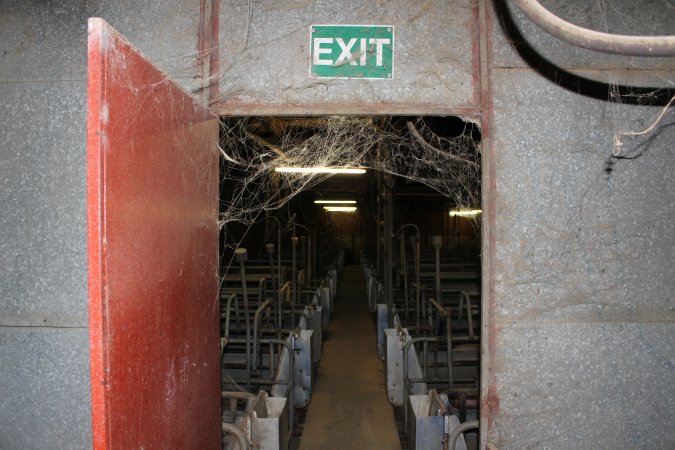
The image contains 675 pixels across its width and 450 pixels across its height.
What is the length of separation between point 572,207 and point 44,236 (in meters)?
2.35

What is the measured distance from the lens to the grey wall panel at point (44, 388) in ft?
6.38

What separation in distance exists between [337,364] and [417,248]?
7.97 ft

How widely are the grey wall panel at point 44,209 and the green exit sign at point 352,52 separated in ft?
3.51

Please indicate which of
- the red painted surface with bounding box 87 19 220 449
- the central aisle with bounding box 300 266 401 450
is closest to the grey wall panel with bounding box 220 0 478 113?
the red painted surface with bounding box 87 19 220 449

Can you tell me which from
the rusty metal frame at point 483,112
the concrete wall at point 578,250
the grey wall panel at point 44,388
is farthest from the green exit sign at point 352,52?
the grey wall panel at point 44,388

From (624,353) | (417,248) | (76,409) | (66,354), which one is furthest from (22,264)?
(417,248)

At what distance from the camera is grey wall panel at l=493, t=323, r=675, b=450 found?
2.01 m

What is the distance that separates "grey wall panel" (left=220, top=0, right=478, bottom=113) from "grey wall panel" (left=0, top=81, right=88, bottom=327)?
72 centimetres

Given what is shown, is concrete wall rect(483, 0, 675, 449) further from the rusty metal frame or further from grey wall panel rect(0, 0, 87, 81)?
grey wall panel rect(0, 0, 87, 81)

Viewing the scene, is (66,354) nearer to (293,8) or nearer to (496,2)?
(293,8)

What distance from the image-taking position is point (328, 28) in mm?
2037

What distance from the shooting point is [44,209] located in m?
1.97

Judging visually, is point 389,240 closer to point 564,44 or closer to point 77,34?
point 564,44

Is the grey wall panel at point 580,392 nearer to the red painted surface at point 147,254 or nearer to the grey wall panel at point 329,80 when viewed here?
the grey wall panel at point 329,80
